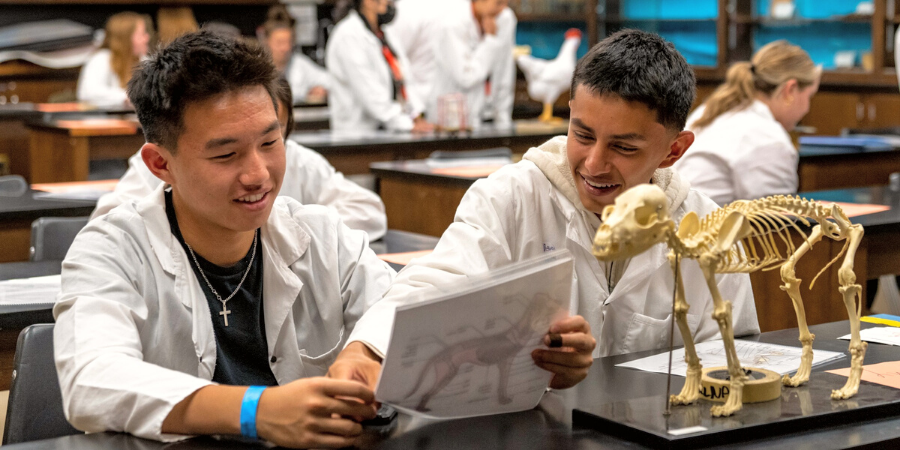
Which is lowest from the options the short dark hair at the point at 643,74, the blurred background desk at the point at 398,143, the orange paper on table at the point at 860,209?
the blurred background desk at the point at 398,143

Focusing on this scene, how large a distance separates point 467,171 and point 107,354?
276cm

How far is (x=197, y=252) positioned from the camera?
1519mm

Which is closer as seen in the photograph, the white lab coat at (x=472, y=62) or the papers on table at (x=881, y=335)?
the papers on table at (x=881, y=335)

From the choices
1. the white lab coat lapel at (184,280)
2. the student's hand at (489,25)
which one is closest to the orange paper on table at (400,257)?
the white lab coat lapel at (184,280)

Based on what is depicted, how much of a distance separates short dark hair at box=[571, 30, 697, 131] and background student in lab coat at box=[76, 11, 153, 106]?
6.70m

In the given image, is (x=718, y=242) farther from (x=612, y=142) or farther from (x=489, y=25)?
(x=489, y=25)

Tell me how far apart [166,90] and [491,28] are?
17.5 ft

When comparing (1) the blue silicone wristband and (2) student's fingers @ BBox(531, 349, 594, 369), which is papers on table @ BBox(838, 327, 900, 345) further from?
(1) the blue silicone wristband

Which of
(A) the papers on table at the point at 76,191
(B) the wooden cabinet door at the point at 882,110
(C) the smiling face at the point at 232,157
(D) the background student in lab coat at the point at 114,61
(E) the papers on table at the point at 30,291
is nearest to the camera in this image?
(C) the smiling face at the point at 232,157

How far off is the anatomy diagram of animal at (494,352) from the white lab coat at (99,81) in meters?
7.16

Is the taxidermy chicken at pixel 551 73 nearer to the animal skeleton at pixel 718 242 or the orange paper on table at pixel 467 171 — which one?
the orange paper on table at pixel 467 171

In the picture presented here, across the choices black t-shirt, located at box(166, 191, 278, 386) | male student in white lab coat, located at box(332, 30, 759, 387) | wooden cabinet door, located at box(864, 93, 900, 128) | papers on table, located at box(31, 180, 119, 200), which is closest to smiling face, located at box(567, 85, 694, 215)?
male student in white lab coat, located at box(332, 30, 759, 387)

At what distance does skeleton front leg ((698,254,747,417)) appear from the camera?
3.73 feet

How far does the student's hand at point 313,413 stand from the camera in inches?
43.1
